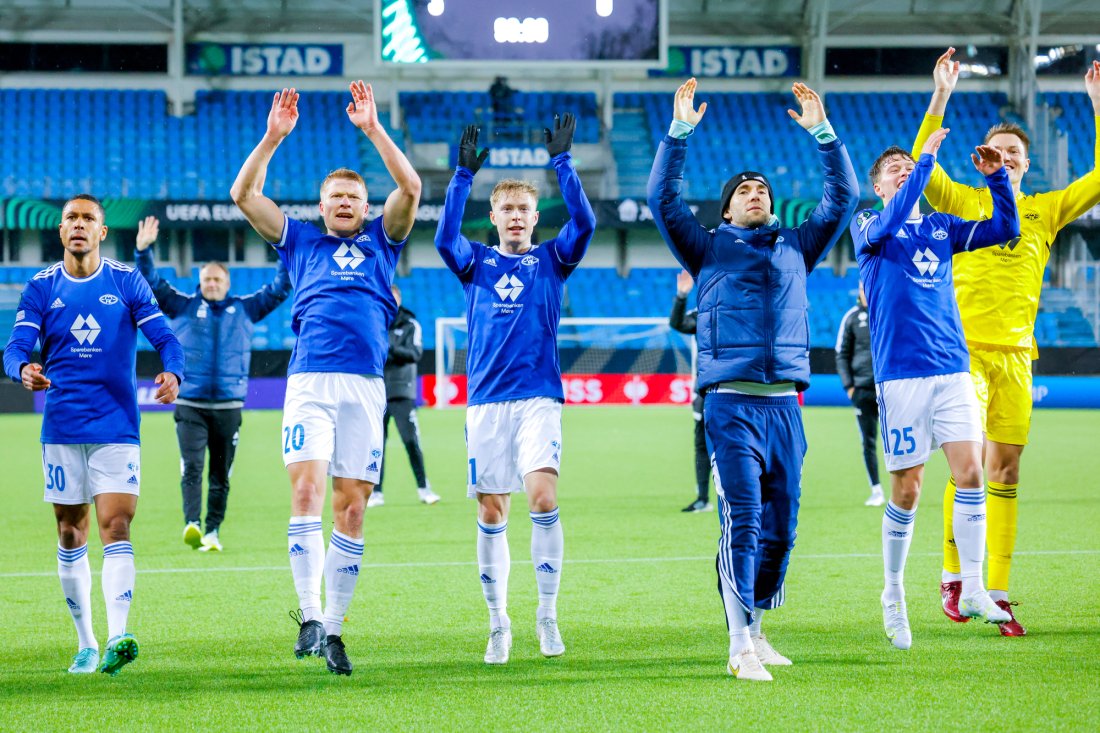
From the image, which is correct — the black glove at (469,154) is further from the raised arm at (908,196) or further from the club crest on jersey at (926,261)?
the club crest on jersey at (926,261)

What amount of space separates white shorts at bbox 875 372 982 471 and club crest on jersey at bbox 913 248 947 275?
53cm

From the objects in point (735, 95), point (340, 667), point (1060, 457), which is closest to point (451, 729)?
point (340, 667)

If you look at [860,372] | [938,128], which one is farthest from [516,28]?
[938,128]

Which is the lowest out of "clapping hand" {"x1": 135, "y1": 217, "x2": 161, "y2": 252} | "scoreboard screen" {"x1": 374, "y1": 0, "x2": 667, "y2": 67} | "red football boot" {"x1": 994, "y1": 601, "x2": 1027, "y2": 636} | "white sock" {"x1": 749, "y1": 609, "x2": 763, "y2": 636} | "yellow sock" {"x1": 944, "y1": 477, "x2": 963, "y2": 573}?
"red football boot" {"x1": 994, "y1": 601, "x2": 1027, "y2": 636}

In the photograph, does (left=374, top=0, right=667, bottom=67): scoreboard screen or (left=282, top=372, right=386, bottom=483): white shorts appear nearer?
(left=282, top=372, right=386, bottom=483): white shorts

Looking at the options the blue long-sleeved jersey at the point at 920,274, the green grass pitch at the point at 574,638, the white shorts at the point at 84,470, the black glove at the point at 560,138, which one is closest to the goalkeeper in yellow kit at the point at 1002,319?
the blue long-sleeved jersey at the point at 920,274

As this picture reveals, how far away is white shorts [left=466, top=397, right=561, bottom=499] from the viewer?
5855mm

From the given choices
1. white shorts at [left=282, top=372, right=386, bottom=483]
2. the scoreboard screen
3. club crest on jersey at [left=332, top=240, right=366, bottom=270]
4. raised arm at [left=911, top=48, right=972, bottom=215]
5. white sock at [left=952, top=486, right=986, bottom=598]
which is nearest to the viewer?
white shorts at [left=282, top=372, right=386, bottom=483]

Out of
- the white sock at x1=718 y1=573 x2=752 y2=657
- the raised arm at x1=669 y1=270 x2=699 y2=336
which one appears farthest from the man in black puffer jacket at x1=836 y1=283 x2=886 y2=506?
the white sock at x1=718 y1=573 x2=752 y2=657

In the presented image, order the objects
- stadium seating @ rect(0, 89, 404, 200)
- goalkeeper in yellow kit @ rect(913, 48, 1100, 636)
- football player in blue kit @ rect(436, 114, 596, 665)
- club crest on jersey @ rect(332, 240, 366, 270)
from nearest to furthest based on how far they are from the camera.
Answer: football player in blue kit @ rect(436, 114, 596, 665)
club crest on jersey @ rect(332, 240, 366, 270)
goalkeeper in yellow kit @ rect(913, 48, 1100, 636)
stadium seating @ rect(0, 89, 404, 200)

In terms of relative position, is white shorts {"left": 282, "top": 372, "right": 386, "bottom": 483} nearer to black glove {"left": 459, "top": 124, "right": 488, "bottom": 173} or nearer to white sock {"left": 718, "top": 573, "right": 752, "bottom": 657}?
black glove {"left": 459, "top": 124, "right": 488, "bottom": 173}

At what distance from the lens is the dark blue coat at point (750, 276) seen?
18.0 ft

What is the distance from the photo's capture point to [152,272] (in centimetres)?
839

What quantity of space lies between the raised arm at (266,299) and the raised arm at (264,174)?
2.37m
